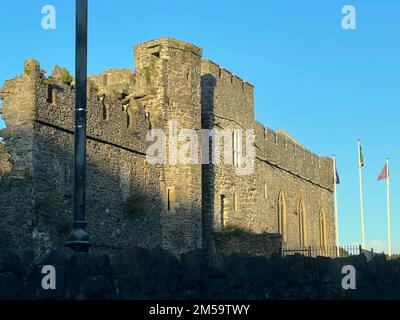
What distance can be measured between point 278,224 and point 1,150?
20.3 metres

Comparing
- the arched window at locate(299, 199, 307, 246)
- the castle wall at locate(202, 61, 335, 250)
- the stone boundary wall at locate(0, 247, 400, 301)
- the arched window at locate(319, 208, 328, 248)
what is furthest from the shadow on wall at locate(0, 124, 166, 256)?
the arched window at locate(319, 208, 328, 248)

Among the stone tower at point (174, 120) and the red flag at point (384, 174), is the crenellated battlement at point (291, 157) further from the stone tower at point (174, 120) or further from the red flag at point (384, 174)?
the stone tower at point (174, 120)

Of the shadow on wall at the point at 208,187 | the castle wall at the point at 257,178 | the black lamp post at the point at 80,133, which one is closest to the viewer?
the black lamp post at the point at 80,133

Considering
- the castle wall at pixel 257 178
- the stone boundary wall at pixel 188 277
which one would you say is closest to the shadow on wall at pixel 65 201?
the stone boundary wall at pixel 188 277

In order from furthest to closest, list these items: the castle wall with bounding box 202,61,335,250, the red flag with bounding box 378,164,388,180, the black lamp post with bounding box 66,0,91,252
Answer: the red flag with bounding box 378,164,388,180
the castle wall with bounding box 202,61,335,250
the black lamp post with bounding box 66,0,91,252

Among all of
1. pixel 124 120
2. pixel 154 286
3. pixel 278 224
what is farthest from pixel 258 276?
pixel 278 224

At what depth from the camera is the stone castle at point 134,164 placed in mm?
20656

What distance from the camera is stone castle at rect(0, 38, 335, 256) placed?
2066 centimetres

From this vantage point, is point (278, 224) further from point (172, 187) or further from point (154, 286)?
point (154, 286)

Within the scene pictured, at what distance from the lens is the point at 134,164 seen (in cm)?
2528

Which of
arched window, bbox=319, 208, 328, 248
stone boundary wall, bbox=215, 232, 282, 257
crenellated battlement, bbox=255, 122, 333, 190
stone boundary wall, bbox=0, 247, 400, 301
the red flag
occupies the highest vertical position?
crenellated battlement, bbox=255, 122, 333, 190

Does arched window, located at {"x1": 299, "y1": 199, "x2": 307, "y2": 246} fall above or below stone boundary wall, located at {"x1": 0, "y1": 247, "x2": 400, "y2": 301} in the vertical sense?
above

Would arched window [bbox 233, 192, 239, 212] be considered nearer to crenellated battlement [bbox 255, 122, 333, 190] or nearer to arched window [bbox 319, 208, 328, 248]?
crenellated battlement [bbox 255, 122, 333, 190]

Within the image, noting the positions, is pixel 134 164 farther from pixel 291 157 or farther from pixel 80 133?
pixel 291 157
